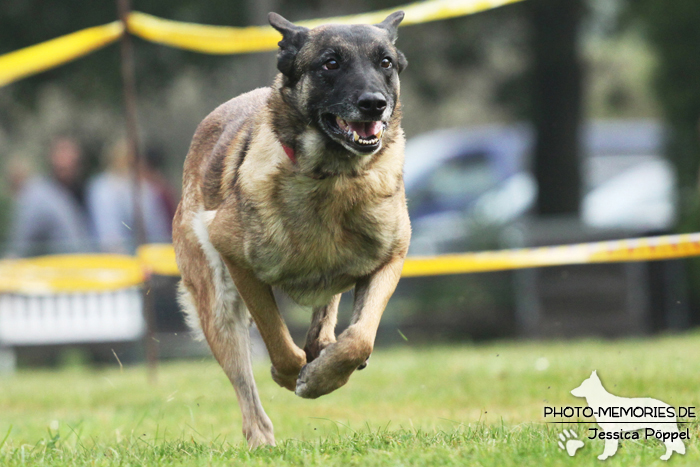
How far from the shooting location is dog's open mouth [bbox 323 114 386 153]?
368cm

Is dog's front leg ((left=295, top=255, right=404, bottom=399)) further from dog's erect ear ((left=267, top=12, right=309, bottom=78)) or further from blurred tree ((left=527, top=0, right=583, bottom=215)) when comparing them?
blurred tree ((left=527, top=0, right=583, bottom=215))

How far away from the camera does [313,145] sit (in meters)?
3.87

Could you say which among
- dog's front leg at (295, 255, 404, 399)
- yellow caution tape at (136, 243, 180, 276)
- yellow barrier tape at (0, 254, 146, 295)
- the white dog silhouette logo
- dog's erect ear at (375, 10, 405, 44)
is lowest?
yellow barrier tape at (0, 254, 146, 295)

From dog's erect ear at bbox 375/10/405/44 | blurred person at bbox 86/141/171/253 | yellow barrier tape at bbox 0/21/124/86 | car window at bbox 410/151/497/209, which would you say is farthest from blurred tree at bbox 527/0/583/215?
dog's erect ear at bbox 375/10/405/44

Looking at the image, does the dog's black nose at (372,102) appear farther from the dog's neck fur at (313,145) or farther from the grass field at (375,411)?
the grass field at (375,411)

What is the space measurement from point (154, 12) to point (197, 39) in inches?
265

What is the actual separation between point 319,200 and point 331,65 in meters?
0.54

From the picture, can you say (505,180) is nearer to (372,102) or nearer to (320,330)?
(320,330)

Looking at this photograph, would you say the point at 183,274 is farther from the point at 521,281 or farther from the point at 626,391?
the point at 521,281

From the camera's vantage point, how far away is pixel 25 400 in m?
7.20

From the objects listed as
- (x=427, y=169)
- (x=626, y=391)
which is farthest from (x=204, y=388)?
(x=427, y=169)

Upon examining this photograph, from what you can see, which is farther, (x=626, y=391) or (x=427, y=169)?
(x=427, y=169)

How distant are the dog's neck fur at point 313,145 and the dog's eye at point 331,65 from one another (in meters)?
0.13

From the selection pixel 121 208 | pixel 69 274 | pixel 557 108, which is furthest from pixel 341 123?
pixel 557 108
